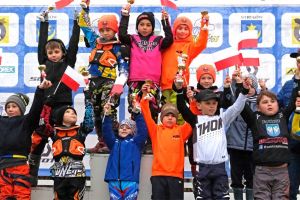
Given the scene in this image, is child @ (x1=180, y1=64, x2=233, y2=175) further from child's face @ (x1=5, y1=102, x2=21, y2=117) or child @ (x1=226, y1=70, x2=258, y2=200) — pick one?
child's face @ (x1=5, y1=102, x2=21, y2=117)

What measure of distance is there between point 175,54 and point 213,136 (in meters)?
1.14

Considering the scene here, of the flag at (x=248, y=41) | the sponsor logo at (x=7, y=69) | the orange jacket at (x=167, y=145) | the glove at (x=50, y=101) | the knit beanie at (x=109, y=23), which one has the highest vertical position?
the knit beanie at (x=109, y=23)

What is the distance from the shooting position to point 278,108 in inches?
230

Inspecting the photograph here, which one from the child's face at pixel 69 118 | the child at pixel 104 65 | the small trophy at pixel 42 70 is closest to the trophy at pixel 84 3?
the child at pixel 104 65

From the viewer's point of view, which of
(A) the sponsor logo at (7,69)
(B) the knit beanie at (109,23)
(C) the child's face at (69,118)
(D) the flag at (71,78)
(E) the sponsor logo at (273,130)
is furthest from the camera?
(A) the sponsor logo at (7,69)

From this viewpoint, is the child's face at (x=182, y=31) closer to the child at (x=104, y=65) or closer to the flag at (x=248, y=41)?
the child at (x=104, y=65)

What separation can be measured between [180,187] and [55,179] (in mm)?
1228

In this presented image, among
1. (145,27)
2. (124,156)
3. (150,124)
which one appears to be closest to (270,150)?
(150,124)

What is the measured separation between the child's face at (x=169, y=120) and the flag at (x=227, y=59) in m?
0.67

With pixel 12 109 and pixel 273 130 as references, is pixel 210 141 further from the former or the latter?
pixel 12 109

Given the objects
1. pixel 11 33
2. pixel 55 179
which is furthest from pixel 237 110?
pixel 11 33

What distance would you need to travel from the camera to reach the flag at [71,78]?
6.10m

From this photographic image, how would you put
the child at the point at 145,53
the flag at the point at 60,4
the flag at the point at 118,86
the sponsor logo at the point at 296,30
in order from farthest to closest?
the sponsor logo at the point at 296,30 < the flag at the point at 60,4 < the child at the point at 145,53 < the flag at the point at 118,86

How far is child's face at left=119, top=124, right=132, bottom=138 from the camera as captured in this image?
19.9 ft
